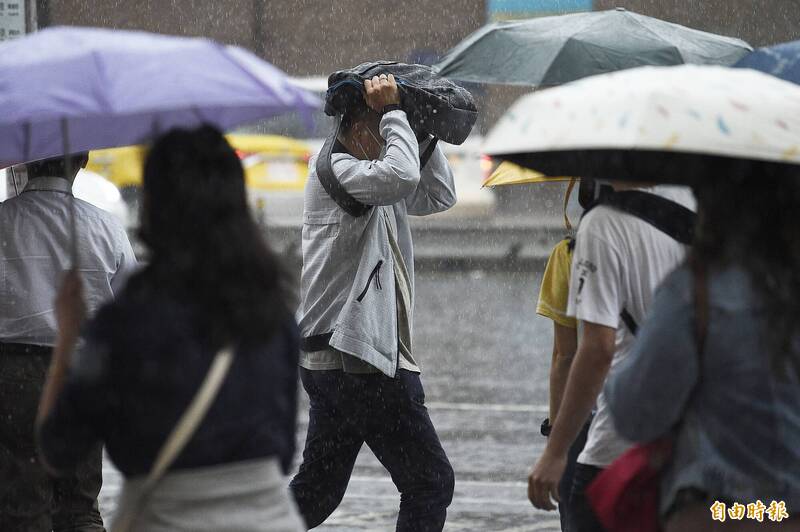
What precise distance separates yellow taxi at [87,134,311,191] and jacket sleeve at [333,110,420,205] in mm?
14149

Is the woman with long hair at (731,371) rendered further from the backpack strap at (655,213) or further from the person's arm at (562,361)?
the person's arm at (562,361)

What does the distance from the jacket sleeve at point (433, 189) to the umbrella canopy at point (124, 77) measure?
2057 mm

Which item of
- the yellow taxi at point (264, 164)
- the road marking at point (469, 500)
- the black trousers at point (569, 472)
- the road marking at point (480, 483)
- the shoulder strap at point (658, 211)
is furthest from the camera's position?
the yellow taxi at point (264, 164)

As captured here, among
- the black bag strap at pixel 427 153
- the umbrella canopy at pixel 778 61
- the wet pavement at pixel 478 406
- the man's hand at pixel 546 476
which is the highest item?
the umbrella canopy at pixel 778 61

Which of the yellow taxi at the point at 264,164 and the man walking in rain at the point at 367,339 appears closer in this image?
the man walking in rain at the point at 367,339

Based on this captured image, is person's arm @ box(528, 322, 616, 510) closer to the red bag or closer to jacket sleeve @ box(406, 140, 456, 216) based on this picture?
the red bag

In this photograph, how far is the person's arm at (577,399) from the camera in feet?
12.1

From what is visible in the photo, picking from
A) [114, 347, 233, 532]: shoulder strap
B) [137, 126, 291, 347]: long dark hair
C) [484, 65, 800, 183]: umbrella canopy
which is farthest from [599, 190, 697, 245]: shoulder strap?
[114, 347, 233, 532]: shoulder strap

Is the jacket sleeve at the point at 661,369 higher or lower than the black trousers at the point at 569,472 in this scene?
higher

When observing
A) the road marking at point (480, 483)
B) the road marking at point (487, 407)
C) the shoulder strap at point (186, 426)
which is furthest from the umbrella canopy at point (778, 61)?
the road marking at point (487, 407)

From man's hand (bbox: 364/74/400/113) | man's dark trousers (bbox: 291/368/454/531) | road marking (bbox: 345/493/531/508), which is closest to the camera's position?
man's dark trousers (bbox: 291/368/454/531)

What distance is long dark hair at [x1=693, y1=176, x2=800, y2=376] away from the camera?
2.93 m

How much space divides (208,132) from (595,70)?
6.61 ft

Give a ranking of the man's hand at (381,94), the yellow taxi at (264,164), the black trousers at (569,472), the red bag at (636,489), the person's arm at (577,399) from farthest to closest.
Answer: the yellow taxi at (264,164), the man's hand at (381,94), the black trousers at (569,472), the person's arm at (577,399), the red bag at (636,489)
